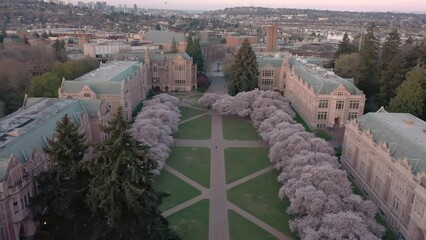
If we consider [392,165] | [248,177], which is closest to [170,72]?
[248,177]

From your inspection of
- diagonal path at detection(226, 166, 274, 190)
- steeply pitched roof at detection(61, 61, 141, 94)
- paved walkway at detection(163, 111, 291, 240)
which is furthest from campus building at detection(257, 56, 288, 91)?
diagonal path at detection(226, 166, 274, 190)

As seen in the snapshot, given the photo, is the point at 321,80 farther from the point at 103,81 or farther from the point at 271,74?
the point at 103,81

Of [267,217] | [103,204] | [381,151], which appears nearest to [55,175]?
[103,204]

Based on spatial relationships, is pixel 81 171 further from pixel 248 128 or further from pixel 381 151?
pixel 248 128

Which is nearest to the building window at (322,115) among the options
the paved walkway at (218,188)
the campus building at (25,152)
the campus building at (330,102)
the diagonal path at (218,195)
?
the campus building at (330,102)

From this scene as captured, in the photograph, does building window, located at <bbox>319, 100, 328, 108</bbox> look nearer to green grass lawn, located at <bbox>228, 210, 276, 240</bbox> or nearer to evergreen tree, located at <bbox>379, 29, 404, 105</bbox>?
evergreen tree, located at <bbox>379, 29, 404, 105</bbox>

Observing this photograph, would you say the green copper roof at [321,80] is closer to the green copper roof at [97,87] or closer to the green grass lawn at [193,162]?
the green grass lawn at [193,162]

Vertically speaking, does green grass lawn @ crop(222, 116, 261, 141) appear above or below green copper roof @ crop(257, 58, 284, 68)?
below
